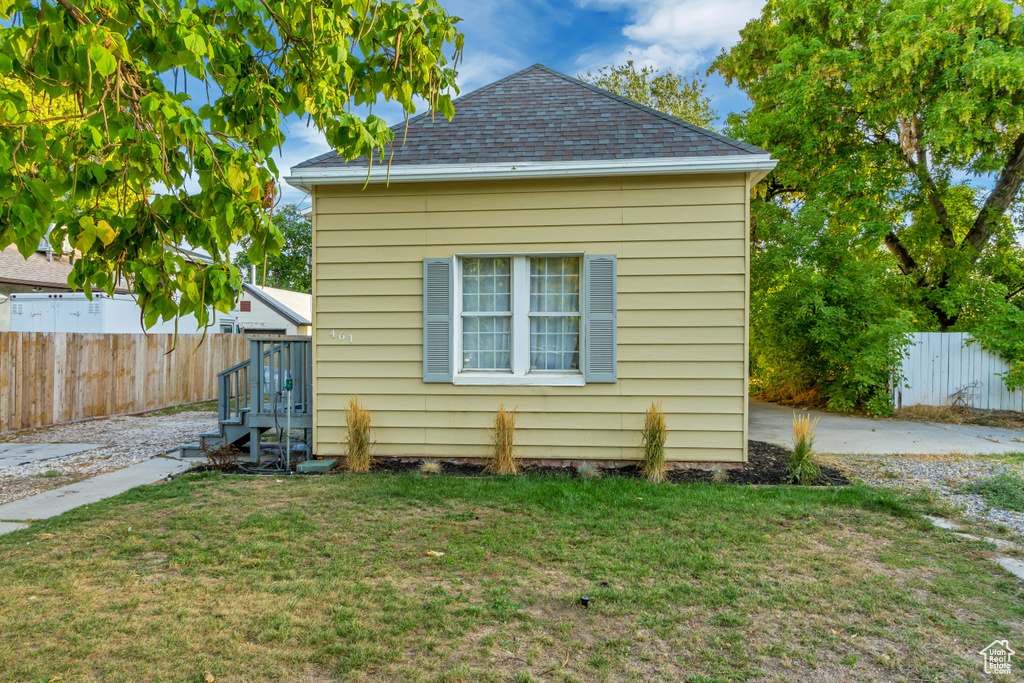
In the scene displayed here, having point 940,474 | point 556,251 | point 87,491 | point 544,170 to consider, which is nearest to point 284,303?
point 87,491

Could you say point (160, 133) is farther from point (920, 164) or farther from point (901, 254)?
point (901, 254)

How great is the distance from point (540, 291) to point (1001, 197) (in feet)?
34.7

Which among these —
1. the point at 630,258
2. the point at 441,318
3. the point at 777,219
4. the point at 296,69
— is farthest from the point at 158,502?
the point at 777,219

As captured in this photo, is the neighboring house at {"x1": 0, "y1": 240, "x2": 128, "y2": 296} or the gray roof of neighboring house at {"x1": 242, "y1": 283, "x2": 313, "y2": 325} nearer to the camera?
the neighboring house at {"x1": 0, "y1": 240, "x2": 128, "y2": 296}

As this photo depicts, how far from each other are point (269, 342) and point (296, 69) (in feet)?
13.6

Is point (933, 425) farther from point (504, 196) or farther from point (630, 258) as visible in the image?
point (504, 196)

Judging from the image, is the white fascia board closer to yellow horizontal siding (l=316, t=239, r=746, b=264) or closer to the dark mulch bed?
yellow horizontal siding (l=316, t=239, r=746, b=264)

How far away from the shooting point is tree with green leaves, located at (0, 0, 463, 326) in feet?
7.15

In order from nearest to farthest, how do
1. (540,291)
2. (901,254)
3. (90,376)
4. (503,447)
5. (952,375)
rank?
(503,447), (540,291), (952,375), (90,376), (901,254)

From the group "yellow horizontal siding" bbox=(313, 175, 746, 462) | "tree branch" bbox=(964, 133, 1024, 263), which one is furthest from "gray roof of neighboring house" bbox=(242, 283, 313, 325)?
"tree branch" bbox=(964, 133, 1024, 263)

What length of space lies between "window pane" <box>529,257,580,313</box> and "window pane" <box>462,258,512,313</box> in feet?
1.09

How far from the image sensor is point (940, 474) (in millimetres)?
6023

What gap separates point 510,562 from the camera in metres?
3.61

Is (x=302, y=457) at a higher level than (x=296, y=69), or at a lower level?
lower
